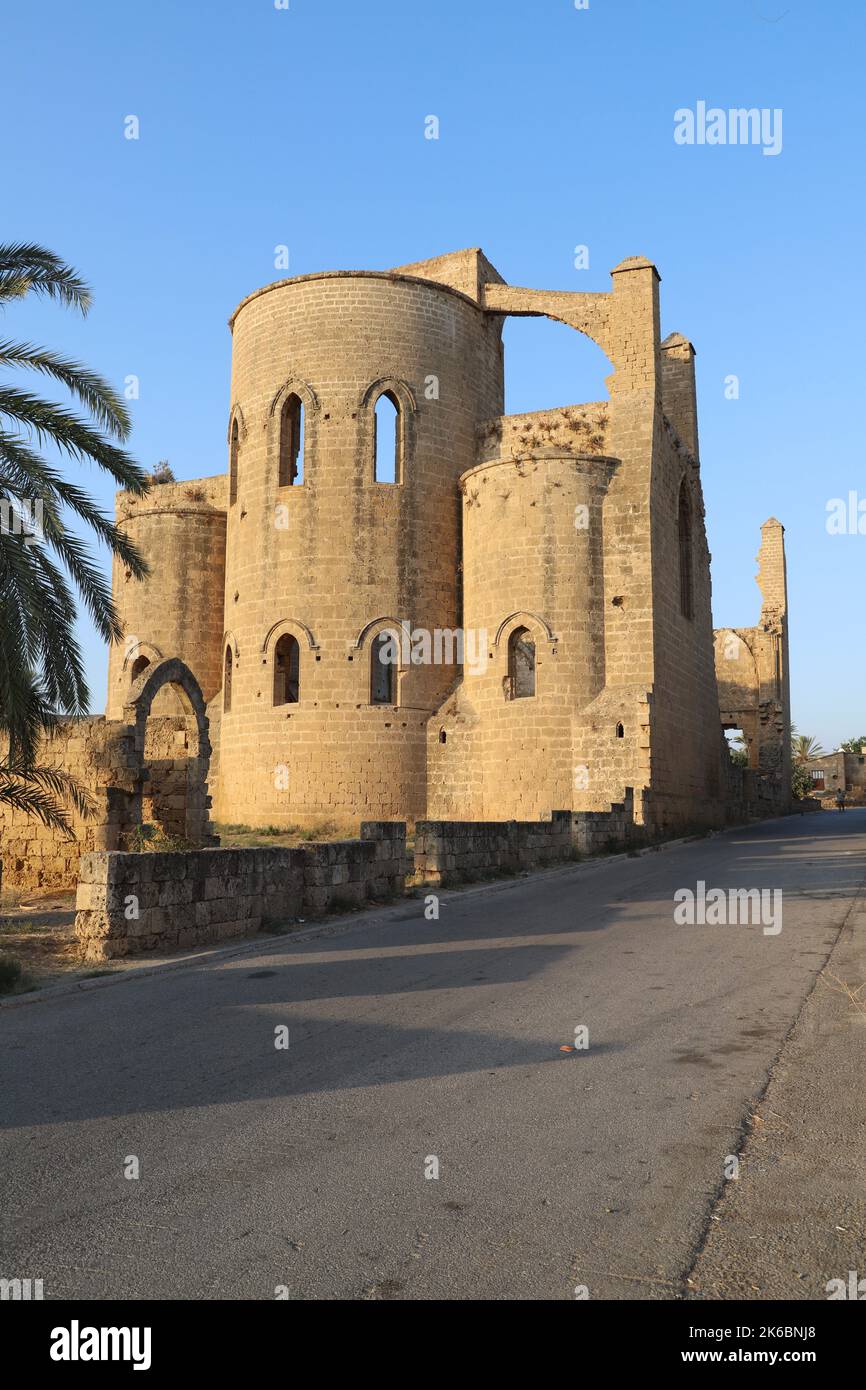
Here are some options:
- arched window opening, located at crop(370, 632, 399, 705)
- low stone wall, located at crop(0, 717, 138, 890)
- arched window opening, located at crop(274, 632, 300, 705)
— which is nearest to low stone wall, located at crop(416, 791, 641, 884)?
low stone wall, located at crop(0, 717, 138, 890)

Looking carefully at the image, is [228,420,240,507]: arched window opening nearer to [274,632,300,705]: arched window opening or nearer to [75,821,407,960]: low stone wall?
[274,632,300,705]: arched window opening

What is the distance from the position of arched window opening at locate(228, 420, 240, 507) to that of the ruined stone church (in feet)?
0.53

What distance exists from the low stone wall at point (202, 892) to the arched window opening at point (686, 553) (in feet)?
62.0

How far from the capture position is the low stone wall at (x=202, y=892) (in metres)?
8.45

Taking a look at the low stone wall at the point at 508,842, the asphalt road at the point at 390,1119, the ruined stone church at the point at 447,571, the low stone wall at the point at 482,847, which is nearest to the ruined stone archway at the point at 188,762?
the low stone wall at the point at 482,847

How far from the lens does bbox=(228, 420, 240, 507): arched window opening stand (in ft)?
94.9

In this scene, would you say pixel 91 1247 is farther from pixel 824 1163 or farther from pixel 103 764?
pixel 103 764

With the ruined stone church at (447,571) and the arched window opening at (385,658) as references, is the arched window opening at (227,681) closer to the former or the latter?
the ruined stone church at (447,571)

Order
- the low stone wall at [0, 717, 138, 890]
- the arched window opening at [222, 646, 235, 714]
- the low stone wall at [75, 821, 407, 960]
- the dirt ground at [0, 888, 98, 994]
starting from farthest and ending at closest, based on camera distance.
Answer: the arched window opening at [222, 646, 235, 714] → the low stone wall at [0, 717, 138, 890] → the low stone wall at [75, 821, 407, 960] → the dirt ground at [0, 888, 98, 994]

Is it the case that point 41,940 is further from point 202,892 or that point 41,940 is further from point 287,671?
point 287,671

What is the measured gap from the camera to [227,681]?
28.2m

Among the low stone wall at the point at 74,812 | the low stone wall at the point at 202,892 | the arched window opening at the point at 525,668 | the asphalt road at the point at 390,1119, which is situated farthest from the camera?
the arched window opening at the point at 525,668

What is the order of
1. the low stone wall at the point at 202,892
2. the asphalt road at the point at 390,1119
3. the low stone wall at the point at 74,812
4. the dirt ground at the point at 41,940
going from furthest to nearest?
the low stone wall at the point at 74,812, the low stone wall at the point at 202,892, the dirt ground at the point at 41,940, the asphalt road at the point at 390,1119
